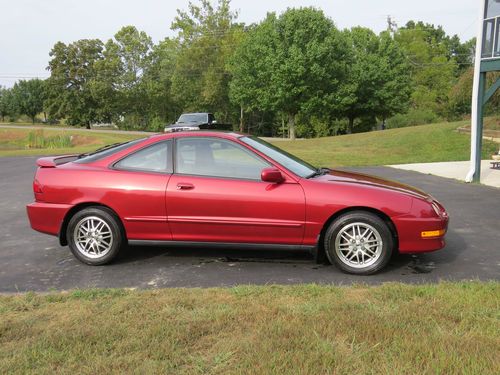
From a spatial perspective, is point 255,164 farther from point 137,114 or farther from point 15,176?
point 137,114

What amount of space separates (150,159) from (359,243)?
7.89 ft

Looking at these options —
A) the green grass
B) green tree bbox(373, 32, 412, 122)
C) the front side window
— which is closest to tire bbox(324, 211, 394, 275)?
the green grass

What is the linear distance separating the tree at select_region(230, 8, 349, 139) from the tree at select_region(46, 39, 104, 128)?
96.4 ft

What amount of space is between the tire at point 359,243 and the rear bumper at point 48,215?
2847mm

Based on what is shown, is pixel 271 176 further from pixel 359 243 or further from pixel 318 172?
pixel 359 243

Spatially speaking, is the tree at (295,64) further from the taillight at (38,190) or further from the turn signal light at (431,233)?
the turn signal light at (431,233)

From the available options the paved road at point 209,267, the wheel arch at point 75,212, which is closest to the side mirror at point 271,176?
the paved road at point 209,267

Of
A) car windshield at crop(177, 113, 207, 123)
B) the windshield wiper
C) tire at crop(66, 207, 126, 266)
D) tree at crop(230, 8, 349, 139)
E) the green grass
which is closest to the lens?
the green grass

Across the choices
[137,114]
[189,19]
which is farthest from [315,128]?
[137,114]

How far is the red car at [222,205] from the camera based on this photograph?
Result: 479 centimetres

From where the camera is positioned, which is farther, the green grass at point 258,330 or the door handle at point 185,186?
the door handle at point 185,186

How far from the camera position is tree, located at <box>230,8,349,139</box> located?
1489 inches

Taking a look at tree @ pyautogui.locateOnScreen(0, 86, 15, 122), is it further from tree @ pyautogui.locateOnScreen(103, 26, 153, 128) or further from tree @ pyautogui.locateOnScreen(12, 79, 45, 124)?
tree @ pyautogui.locateOnScreen(103, 26, 153, 128)

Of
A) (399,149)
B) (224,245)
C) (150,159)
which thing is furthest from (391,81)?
(224,245)
